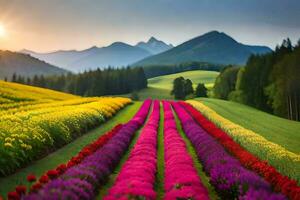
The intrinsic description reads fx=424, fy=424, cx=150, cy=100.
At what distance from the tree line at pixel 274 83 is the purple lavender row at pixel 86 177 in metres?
50.0

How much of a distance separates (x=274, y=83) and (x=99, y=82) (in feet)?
275

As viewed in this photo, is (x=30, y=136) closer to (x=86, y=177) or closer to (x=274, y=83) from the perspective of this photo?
(x=86, y=177)

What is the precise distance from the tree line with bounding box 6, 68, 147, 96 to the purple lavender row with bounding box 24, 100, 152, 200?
12473 centimetres

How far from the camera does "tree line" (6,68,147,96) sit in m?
148

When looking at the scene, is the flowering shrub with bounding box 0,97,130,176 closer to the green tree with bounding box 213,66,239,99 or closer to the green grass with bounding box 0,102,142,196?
the green grass with bounding box 0,102,142,196

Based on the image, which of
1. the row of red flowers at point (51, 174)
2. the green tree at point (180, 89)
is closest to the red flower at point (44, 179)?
the row of red flowers at point (51, 174)

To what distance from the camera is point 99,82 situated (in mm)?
148375

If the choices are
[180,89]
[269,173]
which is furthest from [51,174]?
[180,89]

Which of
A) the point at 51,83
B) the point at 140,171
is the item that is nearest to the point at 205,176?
the point at 140,171

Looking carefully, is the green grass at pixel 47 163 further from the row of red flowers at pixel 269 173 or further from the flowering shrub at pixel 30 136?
the row of red flowers at pixel 269 173

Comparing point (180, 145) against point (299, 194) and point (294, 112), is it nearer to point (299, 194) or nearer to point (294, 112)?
point (299, 194)

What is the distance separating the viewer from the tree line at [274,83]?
6812 cm

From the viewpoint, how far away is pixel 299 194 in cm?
1207

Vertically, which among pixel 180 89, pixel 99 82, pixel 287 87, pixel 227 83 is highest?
pixel 99 82
